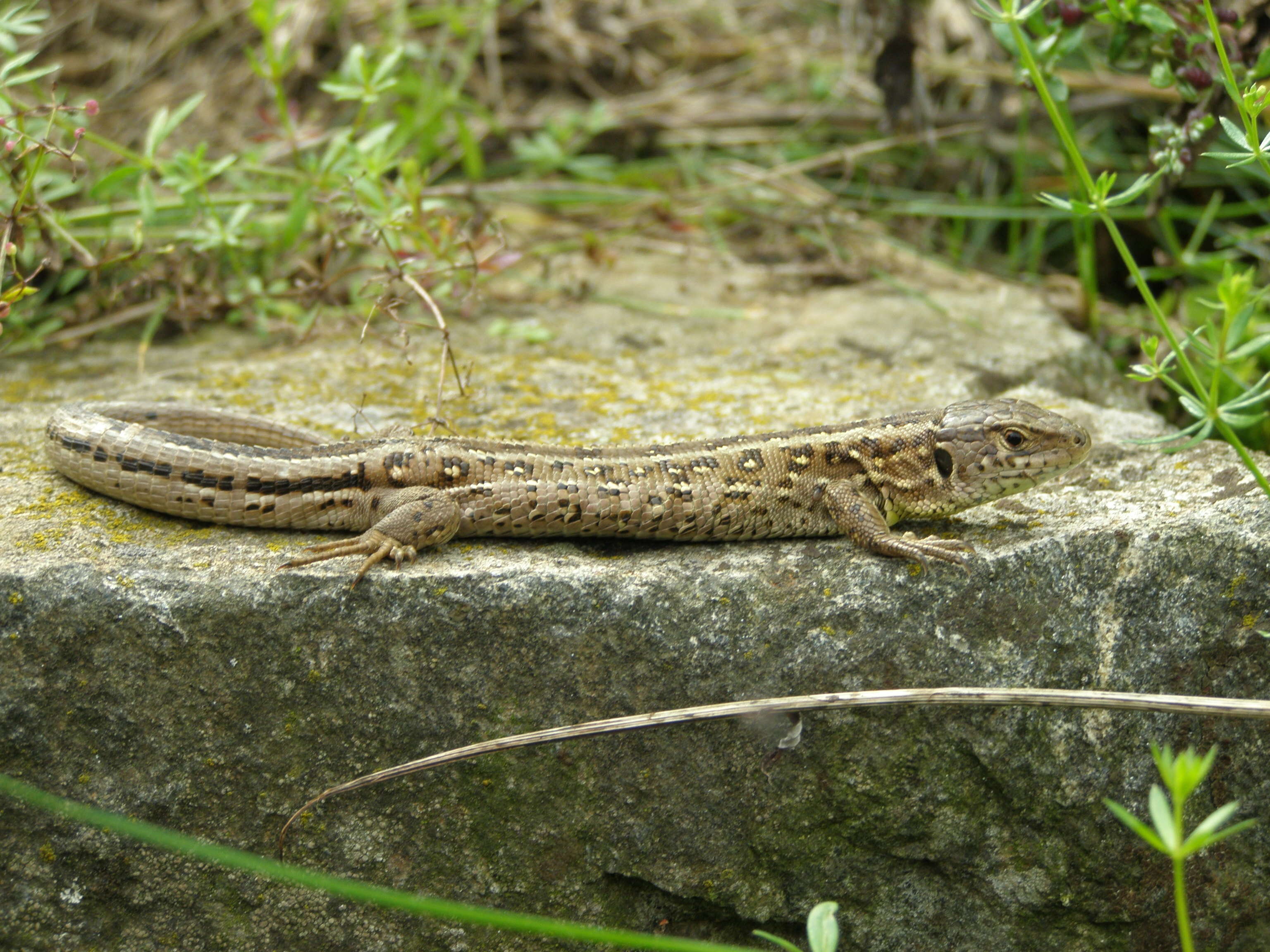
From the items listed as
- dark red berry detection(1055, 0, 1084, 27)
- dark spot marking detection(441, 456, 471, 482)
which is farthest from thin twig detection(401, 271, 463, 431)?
dark red berry detection(1055, 0, 1084, 27)

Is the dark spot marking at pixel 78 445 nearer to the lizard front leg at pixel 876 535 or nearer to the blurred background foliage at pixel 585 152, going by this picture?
the blurred background foliage at pixel 585 152

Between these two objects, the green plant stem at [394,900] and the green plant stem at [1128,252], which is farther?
the green plant stem at [1128,252]

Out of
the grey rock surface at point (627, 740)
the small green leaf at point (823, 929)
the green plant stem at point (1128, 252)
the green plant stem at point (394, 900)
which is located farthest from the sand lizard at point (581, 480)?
the small green leaf at point (823, 929)

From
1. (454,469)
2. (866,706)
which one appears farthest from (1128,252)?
(454,469)

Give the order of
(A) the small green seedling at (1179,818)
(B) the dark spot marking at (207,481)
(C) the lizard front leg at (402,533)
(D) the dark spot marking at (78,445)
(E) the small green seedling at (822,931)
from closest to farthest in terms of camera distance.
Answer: (A) the small green seedling at (1179,818)
(E) the small green seedling at (822,931)
(C) the lizard front leg at (402,533)
(B) the dark spot marking at (207,481)
(D) the dark spot marking at (78,445)

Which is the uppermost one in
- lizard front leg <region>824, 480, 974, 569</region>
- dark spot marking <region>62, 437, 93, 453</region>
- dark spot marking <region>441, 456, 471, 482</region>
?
dark spot marking <region>62, 437, 93, 453</region>

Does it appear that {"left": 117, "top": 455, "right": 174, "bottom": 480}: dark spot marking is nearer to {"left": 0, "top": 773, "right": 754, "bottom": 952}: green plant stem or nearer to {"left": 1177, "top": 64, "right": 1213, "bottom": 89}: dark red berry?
{"left": 0, "top": 773, "right": 754, "bottom": 952}: green plant stem
